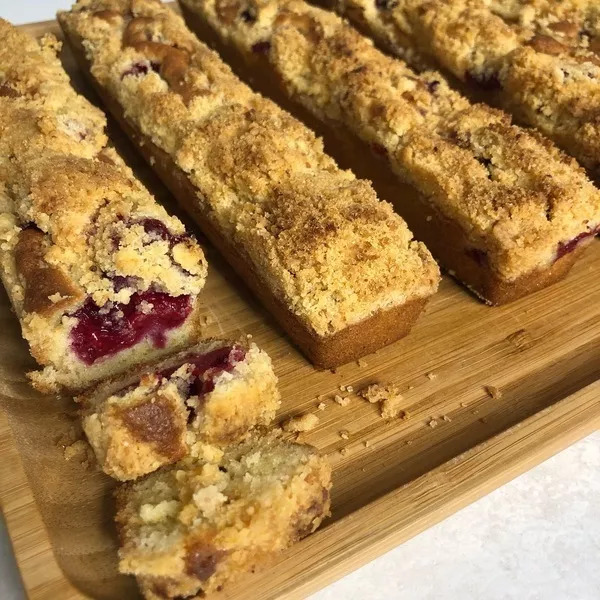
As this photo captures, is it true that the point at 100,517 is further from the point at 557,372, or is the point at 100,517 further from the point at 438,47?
the point at 438,47

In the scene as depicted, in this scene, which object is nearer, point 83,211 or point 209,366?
point 209,366

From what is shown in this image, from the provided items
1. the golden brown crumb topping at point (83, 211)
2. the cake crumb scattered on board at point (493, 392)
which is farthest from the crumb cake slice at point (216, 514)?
the cake crumb scattered on board at point (493, 392)

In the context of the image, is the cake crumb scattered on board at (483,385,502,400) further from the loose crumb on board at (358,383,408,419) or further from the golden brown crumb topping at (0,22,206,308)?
the golden brown crumb topping at (0,22,206,308)

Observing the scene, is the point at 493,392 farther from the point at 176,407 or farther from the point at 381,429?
the point at 176,407

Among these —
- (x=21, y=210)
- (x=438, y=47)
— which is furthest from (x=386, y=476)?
(x=438, y=47)

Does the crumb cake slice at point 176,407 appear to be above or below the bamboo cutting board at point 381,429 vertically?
above

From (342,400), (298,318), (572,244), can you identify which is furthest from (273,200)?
(572,244)

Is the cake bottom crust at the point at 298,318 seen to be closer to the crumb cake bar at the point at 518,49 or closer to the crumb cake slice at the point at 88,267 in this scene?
the crumb cake slice at the point at 88,267
